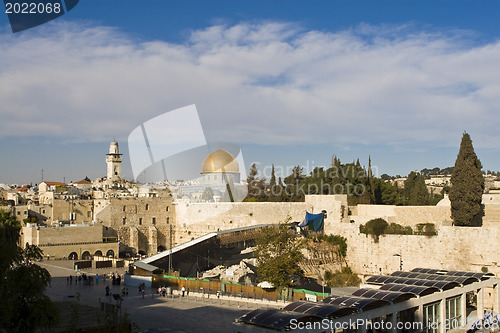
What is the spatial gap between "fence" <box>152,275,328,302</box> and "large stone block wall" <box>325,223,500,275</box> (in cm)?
923

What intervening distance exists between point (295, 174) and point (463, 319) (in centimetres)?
3651

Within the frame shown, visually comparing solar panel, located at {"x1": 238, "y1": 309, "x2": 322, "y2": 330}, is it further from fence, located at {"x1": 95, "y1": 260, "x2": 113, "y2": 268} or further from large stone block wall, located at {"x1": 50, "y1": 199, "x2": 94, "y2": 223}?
large stone block wall, located at {"x1": 50, "y1": 199, "x2": 94, "y2": 223}

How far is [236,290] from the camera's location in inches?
723

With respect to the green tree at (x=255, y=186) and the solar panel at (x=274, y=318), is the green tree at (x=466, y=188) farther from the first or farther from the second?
the green tree at (x=255, y=186)

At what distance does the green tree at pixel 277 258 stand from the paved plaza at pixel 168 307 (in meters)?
3.10

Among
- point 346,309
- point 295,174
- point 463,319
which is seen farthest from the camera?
point 295,174

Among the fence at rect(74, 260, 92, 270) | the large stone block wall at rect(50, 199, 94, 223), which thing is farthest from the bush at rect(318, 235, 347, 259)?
the large stone block wall at rect(50, 199, 94, 223)

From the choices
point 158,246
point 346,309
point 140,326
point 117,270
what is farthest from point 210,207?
point 346,309

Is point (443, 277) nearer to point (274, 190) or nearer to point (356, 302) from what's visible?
point (356, 302)

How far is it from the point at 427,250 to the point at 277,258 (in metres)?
8.66

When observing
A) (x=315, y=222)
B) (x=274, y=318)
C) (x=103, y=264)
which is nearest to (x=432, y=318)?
(x=274, y=318)

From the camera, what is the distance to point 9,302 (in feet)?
26.3

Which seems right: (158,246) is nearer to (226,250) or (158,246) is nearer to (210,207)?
(210,207)

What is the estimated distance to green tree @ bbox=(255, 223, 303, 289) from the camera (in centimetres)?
2038
